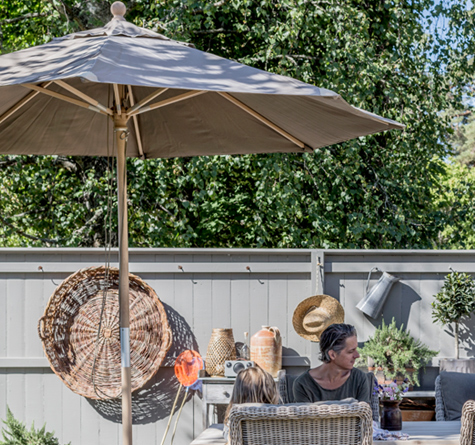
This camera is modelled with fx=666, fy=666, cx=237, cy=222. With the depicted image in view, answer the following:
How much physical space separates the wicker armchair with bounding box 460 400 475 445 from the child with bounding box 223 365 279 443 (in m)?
0.67

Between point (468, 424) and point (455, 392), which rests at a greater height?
point (468, 424)

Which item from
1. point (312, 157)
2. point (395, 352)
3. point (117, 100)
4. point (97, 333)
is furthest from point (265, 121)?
point (312, 157)

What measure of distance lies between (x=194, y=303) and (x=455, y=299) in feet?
6.34

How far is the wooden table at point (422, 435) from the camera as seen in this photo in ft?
9.20

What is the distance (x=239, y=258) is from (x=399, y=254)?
4.03 ft

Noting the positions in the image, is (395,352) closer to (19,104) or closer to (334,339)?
(334,339)

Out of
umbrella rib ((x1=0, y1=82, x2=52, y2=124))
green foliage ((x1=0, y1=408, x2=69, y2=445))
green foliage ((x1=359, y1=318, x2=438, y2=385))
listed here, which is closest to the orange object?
green foliage ((x1=0, y1=408, x2=69, y2=445))

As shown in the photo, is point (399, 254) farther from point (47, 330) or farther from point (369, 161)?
point (47, 330)

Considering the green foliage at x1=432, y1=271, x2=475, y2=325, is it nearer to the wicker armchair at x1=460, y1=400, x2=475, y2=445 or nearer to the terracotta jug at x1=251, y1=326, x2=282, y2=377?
the terracotta jug at x1=251, y1=326, x2=282, y2=377

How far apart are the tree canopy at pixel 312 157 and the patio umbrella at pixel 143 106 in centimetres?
243

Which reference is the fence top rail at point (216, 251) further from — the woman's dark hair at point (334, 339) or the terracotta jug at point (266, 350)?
the woman's dark hair at point (334, 339)

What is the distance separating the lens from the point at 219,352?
189 inches

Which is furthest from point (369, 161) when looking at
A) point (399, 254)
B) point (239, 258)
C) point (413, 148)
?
point (239, 258)

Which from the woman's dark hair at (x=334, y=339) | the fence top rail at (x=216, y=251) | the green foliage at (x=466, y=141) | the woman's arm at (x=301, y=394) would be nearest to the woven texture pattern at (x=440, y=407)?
the woman's dark hair at (x=334, y=339)
